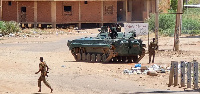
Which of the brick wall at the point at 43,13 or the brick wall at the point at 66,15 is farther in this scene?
the brick wall at the point at 66,15

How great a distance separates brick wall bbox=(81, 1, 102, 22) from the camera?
4984cm

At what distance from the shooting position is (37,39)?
39625mm

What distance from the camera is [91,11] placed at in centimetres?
5012

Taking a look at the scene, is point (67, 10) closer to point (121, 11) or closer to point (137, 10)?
point (121, 11)

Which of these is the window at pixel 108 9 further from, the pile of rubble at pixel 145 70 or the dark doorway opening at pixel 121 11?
the pile of rubble at pixel 145 70

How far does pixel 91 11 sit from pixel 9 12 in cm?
781

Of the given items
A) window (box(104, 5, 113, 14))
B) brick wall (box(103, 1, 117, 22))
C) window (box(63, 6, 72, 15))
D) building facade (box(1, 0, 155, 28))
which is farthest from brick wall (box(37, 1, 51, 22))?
window (box(104, 5, 113, 14))

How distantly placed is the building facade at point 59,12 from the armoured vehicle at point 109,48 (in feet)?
78.8

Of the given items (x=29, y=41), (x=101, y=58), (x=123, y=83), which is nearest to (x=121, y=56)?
(x=101, y=58)

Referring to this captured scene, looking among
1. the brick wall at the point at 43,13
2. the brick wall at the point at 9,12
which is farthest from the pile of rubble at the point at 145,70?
the brick wall at the point at 9,12

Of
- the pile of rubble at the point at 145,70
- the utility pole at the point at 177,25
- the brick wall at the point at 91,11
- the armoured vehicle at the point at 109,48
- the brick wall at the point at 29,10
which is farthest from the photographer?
the brick wall at the point at 91,11

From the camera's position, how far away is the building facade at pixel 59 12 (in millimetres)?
49031

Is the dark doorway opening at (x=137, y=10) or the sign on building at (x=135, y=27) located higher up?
the dark doorway opening at (x=137, y=10)

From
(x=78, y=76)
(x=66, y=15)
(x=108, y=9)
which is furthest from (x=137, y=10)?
(x=78, y=76)
